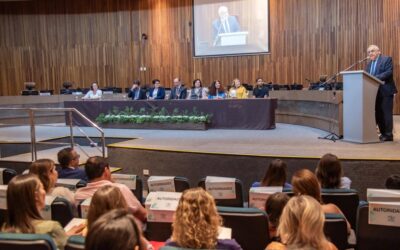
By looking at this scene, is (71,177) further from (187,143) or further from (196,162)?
(187,143)

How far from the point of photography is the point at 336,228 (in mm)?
2494

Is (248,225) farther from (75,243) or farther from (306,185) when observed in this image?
(75,243)

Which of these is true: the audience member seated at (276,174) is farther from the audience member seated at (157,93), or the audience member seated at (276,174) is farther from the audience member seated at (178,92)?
the audience member seated at (157,93)

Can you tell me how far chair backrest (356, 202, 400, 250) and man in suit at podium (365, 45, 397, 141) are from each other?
3.76 meters

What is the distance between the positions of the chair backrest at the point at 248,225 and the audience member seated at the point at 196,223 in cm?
39

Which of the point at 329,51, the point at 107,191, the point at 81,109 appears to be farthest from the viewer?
the point at 329,51

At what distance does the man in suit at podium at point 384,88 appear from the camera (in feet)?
19.6

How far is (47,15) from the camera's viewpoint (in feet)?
51.1

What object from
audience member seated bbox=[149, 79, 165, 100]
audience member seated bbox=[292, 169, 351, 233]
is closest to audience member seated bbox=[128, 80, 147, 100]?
audience member seated bbox=[149, 79, 165, 100]

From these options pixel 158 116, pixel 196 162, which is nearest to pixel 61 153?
A: pixel 196 162

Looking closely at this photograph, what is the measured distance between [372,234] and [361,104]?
3.50 meters

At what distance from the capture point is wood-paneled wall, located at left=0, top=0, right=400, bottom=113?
1299 cm

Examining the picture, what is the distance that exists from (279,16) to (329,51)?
1.96 m

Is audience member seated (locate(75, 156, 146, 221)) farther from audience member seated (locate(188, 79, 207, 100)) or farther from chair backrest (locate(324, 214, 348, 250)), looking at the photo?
audience member seated (locate(188, 79, 207, 100))
